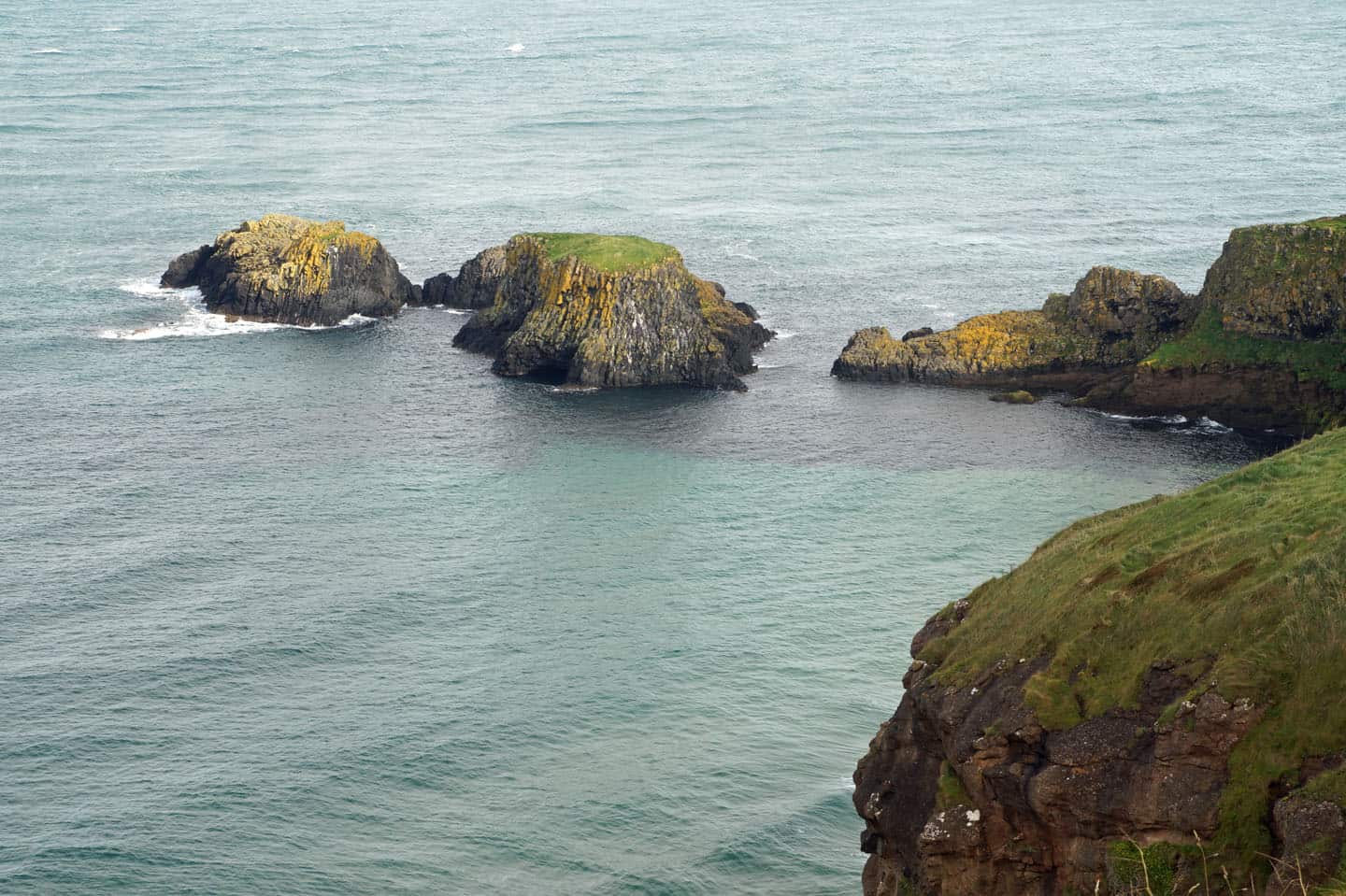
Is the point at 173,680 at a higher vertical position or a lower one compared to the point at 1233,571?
lower

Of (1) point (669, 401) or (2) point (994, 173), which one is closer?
(1) point (669, 401)

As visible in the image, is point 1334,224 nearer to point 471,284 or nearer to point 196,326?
point 471,284

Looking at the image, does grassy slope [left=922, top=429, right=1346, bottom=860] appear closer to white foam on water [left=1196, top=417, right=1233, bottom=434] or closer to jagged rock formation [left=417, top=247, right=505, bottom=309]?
white foam on water [left=1196, top=417, right=1233, bottom=434]

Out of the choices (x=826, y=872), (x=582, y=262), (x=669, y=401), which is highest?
(x=582, y=262)

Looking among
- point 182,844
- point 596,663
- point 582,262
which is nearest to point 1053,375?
point 582,262

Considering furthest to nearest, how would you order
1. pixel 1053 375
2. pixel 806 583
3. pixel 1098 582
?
pixel 1053 375
pixel 806 583
pixel 1098 582

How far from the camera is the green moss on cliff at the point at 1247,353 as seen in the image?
287 ft

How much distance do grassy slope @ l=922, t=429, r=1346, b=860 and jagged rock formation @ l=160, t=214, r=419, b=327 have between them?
81290 millimetres

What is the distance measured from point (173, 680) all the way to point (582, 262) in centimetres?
4848

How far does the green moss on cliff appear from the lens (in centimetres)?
8744

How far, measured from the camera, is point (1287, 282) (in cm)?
9000

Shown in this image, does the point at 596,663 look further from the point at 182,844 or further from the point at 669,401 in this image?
the point at 669,401

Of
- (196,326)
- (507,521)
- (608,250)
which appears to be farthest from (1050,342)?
(196,326)

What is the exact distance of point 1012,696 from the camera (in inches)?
1309
